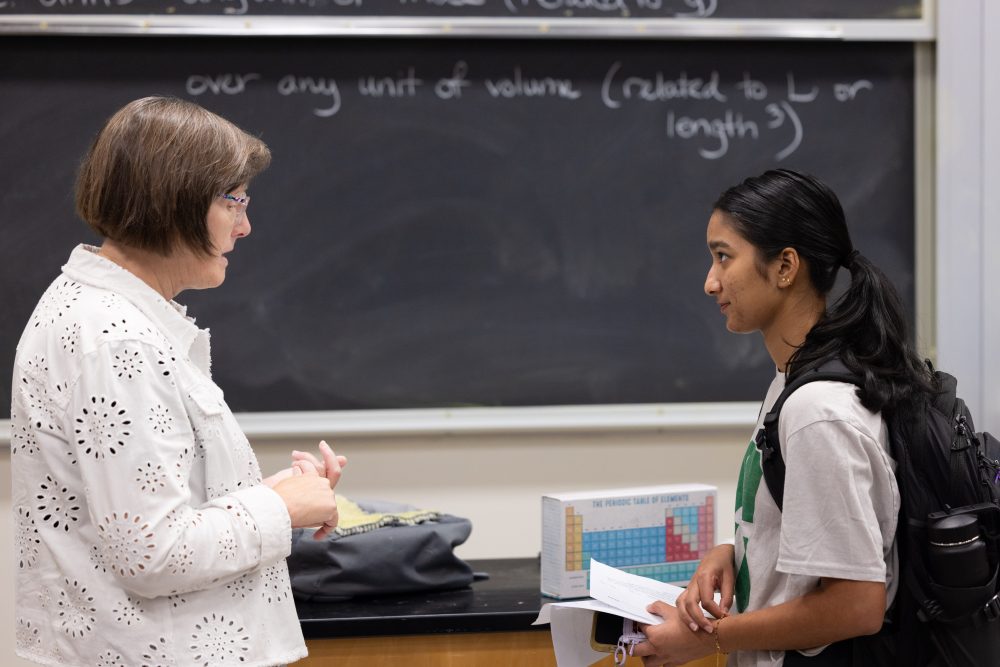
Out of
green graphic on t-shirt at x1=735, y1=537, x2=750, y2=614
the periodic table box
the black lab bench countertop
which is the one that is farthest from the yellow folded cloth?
green graphic on t-shirt at x1=735, y1=537, x2=750, y2=614

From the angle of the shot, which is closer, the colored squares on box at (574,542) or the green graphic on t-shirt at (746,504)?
the green graphic on t-shirt at (746,504)

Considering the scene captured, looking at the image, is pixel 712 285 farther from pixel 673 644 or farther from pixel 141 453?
pixel 141 453

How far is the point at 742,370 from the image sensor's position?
2.58 meters

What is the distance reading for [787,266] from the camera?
1.38 meters

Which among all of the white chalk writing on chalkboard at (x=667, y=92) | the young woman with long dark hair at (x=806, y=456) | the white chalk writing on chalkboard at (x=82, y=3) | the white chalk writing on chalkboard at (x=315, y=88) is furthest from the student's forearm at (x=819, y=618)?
the white chalk writing on chalkboard at (x=82, y=3)

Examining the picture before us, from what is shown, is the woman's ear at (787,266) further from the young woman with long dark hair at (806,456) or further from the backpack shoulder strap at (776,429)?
the backpack shoulder strap at (776,429)

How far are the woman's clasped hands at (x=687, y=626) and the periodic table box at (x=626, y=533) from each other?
299mm

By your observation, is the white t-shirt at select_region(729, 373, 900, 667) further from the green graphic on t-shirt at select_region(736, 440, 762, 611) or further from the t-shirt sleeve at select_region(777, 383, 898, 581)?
the green graphic on t-shirt at select_region(736, 440, 762, 611)

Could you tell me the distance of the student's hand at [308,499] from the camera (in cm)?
117

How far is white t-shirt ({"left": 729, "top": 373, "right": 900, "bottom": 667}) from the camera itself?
3.93ft

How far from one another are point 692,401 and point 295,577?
3.89 feet

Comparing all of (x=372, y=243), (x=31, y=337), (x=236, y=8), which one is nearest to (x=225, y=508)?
(x=31, y=337)

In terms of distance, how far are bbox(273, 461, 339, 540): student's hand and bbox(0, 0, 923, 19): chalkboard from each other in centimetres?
151

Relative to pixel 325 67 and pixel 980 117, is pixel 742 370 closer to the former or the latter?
pixel 980 117
